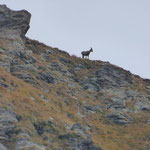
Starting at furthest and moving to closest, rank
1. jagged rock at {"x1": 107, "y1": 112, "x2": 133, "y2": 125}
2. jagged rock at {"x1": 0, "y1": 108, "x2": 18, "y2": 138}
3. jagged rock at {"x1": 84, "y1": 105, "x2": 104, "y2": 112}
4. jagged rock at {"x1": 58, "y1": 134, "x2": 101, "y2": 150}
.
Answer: jagged rock at {"x1": 84, "y1": 105, "x2": 104, "y2": 112} < jagged rock at {"x1": 107, "y1": 112, "x2": 133, "y2": 125} < jagged rock at {"x1": 58, "y1": 134, "x2": 101, "y2": 150} < jagged rock at {"x1": 0, "y1": 108, "x2": 18, "y2": 138}

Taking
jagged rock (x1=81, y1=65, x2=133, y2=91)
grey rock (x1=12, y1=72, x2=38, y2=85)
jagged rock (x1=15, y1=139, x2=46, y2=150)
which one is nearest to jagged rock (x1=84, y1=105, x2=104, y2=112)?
jagged rock (x1=81, y1=65, x2=133, y2=91)

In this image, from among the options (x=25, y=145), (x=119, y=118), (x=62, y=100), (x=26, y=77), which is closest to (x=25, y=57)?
(x=26, y=77)

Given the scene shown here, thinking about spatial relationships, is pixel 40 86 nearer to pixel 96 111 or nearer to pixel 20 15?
pixel 96 111

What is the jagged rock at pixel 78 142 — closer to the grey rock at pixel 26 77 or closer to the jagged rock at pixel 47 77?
the grey rock at pixel 26 77

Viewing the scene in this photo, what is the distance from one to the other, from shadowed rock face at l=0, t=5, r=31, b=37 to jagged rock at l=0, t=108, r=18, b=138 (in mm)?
25189

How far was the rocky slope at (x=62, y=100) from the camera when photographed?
125ft

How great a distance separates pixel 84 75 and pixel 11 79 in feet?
59.6

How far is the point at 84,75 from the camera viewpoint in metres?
61.3

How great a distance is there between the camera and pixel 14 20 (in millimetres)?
63781

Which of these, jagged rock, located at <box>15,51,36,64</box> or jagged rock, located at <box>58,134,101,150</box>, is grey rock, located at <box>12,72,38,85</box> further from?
jagged rock, located at <box>58,134,101,150</box>

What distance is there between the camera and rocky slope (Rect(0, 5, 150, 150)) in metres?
38.1

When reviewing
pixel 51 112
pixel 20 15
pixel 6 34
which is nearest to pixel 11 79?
pixel 51 112

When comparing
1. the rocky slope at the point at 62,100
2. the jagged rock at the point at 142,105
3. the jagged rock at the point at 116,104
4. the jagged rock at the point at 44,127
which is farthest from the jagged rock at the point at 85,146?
the jagged rock at the point at 142,105

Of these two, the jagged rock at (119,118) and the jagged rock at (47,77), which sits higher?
the jagged rock at (47,77)
